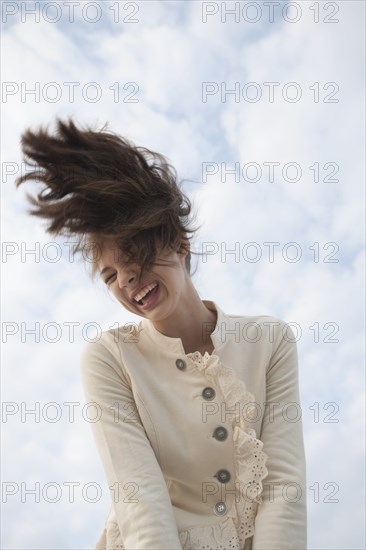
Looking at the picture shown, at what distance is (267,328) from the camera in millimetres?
2443

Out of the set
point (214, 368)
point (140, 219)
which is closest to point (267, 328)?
point (214, 368)

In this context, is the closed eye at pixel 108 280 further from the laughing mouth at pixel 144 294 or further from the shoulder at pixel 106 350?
the shoulder at pixel 106 350

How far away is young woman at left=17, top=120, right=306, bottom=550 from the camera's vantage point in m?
2.08

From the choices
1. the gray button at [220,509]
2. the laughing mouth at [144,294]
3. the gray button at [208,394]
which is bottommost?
the gray button at [220,509]

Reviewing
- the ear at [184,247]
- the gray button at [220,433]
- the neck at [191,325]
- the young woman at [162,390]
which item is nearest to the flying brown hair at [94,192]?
the young woman at [162,390]

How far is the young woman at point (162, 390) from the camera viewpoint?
81.9 inches

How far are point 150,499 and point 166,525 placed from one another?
0.28ft

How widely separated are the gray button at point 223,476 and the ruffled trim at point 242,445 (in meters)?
0.03

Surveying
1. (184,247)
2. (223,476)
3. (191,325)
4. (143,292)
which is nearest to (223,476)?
(223,476)

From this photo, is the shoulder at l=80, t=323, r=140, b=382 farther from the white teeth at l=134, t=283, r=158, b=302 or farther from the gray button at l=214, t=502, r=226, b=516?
the gray button at l=214, t=502, r=226, b=516

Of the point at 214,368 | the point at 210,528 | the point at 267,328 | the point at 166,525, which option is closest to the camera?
the point at 166,525

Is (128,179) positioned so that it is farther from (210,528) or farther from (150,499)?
(210,528)

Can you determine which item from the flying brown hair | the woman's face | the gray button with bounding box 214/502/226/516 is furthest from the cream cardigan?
the flying brown hair

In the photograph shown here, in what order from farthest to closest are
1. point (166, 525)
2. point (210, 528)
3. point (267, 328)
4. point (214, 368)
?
point (267, 328) → point (214, 368) → point (210, 528) → point (166, 525)
